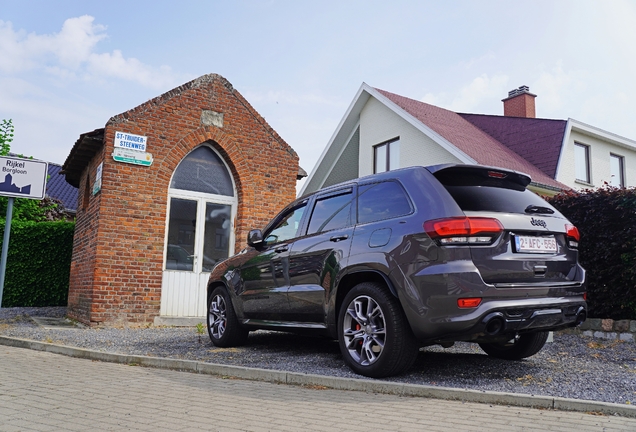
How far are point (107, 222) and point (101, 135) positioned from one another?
1.78 m

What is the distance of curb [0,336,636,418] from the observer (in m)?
4.50

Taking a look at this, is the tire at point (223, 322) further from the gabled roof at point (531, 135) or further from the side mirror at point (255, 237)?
the gabled roof at point (531, 135)

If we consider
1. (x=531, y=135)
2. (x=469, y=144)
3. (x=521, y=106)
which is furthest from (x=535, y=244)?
(x=521, y=106)

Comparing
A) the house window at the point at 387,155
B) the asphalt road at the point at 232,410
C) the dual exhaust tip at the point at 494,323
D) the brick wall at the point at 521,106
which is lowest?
the asphalt road at the point at 232,410

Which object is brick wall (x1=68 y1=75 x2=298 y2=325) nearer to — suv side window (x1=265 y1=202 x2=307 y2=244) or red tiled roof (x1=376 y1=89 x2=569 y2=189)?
suv side window (x1=265 y1=202 x2=307 y2=244)

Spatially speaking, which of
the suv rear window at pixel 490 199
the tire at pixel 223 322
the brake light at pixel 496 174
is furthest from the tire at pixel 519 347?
the tire at pixel 223 322

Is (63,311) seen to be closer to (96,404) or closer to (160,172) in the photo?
(160,172)

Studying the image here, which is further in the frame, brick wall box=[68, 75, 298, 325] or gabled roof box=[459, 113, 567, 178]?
gabled roof box=[459, 113, 567, 178]

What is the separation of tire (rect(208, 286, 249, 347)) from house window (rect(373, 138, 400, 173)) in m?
14.3

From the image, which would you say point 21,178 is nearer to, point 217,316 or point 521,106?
point 217,316

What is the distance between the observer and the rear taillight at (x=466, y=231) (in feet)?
15.9

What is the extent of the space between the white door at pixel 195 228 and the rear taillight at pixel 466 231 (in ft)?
25.8

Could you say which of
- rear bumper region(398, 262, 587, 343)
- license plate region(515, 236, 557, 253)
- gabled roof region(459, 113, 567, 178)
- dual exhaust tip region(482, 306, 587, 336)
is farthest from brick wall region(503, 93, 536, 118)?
dual exhaust tip region(482, 306, 587, 336)

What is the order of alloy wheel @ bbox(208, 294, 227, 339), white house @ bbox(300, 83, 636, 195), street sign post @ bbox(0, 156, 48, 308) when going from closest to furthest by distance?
alloy wheel @ bbox(208, 294, 227, 339) < street sign post @ bbox(0, 156, 48, 308) < white house @ bbox(300, 83, 636, 195)
